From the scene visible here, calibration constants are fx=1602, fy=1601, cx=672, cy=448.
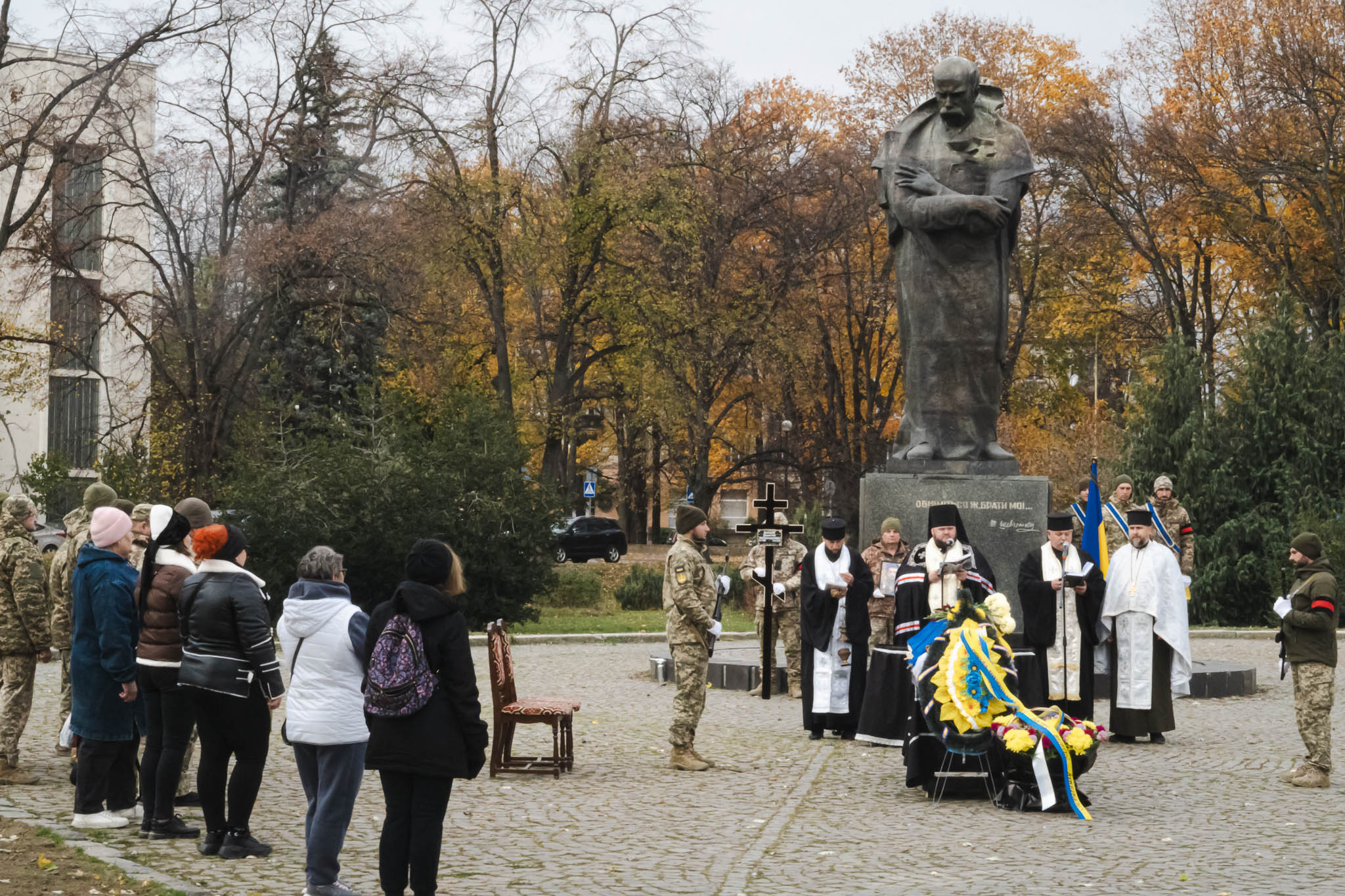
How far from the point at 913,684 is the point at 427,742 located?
5.09 meters

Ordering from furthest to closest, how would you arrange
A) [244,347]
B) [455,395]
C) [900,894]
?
[244,347]
[455,395]
[900,894]

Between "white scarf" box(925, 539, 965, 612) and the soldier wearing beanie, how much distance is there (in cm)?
204

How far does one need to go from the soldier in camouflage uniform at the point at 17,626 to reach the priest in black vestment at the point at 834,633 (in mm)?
5611

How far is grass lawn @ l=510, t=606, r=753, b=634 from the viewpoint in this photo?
942 inches

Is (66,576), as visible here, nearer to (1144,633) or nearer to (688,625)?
(688,625)

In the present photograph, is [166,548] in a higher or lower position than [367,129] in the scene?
lower

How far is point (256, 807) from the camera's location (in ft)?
30.5

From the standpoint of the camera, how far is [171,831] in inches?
328

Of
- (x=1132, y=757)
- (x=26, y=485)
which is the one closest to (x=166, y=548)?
(x=1132, y=757)

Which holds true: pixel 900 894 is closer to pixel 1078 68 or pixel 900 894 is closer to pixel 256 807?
pixel 256 807

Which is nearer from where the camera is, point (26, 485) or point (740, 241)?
point (26, 485)

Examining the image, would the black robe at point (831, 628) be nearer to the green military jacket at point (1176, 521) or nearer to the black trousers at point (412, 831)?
the green military jacket at point (1176, 521)

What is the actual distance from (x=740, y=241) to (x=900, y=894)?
36.8 metres

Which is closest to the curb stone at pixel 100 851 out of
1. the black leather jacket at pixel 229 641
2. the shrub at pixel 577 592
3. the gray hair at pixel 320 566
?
the black leather jacket at pixel 229 641
